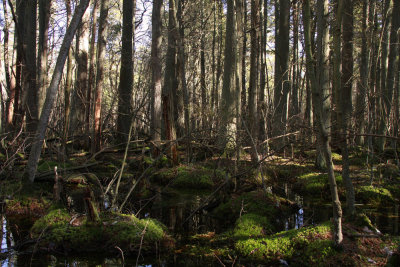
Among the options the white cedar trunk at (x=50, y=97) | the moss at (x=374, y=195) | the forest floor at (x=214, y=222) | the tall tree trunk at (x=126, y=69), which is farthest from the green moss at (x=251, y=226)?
the tall tree trunk at (x=126, y=69)

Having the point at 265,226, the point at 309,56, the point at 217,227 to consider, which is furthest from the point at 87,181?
the point at 309,56

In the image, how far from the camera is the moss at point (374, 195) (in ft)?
22.9

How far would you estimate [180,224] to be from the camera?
5742 mm

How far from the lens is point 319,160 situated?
995 cm

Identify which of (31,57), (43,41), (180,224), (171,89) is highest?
(43,41)

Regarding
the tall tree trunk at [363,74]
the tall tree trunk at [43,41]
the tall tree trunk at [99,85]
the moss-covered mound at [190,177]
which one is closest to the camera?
the tall tree trunk at [363,74]

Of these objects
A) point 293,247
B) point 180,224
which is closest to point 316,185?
point 180,224

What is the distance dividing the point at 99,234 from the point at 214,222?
2042 millimetres

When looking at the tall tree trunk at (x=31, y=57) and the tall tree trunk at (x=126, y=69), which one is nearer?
the tall tree trunk at (x=31, y=57)

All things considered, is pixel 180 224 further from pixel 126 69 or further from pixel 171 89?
pixel 126 69

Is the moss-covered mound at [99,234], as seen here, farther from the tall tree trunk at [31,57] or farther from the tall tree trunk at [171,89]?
the tall tree trunk at [31,57]

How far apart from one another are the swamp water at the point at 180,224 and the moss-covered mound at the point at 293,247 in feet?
1.63

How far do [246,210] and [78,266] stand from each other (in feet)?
9.47

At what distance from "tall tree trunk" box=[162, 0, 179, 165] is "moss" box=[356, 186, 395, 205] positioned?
13.9 feet
